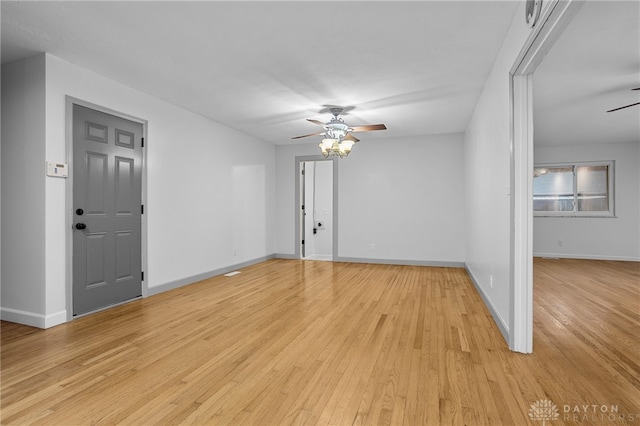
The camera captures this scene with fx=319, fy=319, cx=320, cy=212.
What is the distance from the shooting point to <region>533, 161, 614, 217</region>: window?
7441mm

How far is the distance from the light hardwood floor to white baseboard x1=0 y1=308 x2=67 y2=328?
8 cm

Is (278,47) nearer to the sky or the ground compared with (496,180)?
nearer to the sky

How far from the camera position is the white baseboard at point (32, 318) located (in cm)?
307

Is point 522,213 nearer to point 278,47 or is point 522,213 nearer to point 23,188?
point 278,47

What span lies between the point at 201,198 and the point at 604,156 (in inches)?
346

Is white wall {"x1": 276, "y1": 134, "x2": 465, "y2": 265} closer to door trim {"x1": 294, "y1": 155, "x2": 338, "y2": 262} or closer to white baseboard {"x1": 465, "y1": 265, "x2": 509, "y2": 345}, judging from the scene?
door trim {"x1": 294, "y1": 155, "x2": 338, "y2": 262}

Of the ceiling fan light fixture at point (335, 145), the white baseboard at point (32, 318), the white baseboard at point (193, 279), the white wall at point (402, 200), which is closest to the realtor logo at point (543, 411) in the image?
the ceiling fan light fixture at point (335, 145)

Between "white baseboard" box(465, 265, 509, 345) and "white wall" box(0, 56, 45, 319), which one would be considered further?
"white wall" box(0, 56, 45, 319)

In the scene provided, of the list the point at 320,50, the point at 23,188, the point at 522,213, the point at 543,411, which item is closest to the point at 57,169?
the point at 23,188

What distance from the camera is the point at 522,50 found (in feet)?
7.32

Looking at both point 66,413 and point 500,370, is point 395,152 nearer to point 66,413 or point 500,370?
point 500,370

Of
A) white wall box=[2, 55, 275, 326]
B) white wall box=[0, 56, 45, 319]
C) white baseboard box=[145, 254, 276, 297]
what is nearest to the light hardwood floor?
white baseboard box=[145, 254, 276, 297]

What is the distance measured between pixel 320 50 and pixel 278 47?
1.30 ft

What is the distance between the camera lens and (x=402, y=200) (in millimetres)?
6648
